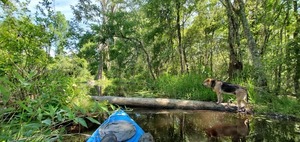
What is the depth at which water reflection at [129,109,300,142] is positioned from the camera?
15.0 feet

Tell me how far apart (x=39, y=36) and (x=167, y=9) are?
1084 centimetres

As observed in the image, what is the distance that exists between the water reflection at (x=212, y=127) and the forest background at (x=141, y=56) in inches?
46.9

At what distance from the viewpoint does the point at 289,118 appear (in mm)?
6188

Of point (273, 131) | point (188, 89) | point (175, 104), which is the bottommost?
point (273, 131)

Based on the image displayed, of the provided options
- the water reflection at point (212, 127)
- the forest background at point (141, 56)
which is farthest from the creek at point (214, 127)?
the forest background at point (141, 56)

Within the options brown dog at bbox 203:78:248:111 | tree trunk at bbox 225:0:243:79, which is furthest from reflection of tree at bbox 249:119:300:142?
tree trunk at bbox 225:0:243:79

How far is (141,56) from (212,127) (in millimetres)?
17647

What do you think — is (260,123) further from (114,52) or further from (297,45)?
(114,52)

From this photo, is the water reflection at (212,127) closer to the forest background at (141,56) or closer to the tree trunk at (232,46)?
the forest background at (141,56)

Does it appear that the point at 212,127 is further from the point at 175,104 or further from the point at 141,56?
the point at 141,56

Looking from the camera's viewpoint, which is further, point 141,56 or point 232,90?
point 141,56

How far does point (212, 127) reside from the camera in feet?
17.6

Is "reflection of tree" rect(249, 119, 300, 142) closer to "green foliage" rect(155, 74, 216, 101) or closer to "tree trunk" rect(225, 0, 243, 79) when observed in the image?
"green foliage" rect(155, 74, 216, 101)

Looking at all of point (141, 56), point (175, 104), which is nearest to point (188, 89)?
point (175, 104)
